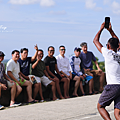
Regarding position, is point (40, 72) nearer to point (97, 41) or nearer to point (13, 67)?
point (13, 67)

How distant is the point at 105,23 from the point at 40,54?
16.9 feet

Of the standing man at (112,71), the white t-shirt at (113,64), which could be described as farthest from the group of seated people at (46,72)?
the white t-shirt at (113,64)

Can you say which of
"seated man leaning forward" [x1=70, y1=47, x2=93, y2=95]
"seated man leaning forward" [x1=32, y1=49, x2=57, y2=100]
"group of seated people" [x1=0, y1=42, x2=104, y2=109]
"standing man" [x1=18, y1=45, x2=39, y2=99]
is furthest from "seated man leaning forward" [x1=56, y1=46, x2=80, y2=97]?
"standing man" [x1=18, y1=45, x2=39, y2=99]

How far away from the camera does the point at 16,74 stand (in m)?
9.97

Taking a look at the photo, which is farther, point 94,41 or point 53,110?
point 53,110

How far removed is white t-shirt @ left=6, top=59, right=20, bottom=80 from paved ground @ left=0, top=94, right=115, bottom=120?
1.29 meters

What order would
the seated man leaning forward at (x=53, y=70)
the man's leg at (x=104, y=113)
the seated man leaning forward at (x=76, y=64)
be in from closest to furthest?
the man's leg at (x=104, y=113), the seated man leaning forward at (x=53, y=70), the seated man leaning forward at (x=76, y=64)

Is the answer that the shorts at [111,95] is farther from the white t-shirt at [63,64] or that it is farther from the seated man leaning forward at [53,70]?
the white t-shirt at [63,64]

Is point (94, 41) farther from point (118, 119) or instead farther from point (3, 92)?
point (3, 92)

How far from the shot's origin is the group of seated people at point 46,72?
9750 millimetres

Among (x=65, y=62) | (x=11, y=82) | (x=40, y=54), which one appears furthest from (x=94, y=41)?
(x=65, y=62)

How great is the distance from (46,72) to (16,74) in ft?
4.75

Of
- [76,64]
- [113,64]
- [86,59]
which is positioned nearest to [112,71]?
[113,64]

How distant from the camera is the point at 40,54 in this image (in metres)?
10.8
